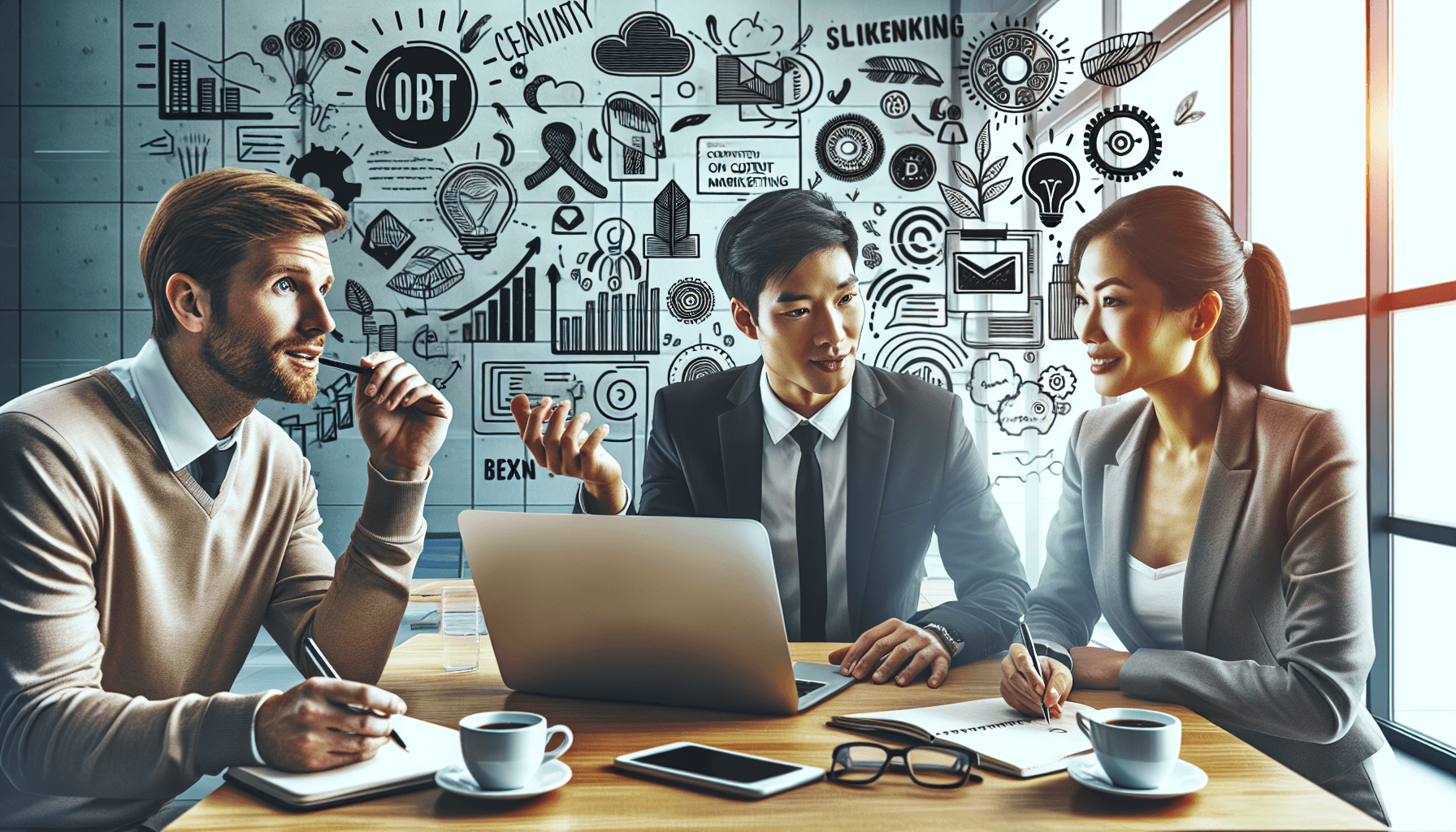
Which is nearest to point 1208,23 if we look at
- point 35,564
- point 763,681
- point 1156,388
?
point 1156,388

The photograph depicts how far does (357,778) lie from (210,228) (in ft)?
3.65

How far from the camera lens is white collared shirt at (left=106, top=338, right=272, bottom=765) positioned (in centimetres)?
151

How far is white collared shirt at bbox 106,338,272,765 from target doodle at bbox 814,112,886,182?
1878mm

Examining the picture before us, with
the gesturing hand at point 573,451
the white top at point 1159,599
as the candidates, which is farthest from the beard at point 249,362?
the white top at point 1159,599

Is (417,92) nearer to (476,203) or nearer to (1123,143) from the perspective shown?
(476,203)

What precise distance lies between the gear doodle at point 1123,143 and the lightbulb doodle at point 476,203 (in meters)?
1.72

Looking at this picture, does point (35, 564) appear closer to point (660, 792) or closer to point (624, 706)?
point (624, 706)

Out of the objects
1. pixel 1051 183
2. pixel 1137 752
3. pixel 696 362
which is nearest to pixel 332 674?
pixel 1137 752

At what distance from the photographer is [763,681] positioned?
1.21m

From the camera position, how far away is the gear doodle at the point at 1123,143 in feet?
8.70

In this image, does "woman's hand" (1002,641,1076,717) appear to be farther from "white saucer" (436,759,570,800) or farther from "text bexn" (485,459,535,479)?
"text bexn" (485,459,535,479)

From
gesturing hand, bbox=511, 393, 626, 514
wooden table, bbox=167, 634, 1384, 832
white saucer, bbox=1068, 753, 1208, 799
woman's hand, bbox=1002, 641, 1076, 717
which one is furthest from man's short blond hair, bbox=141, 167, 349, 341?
white saucer, bbox=1068, 753, 1208, 799

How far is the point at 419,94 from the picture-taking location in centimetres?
283

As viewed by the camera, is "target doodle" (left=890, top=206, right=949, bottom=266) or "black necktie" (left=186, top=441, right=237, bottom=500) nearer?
"black necktie" (left=186, top=441, right=237, bottom=500)
